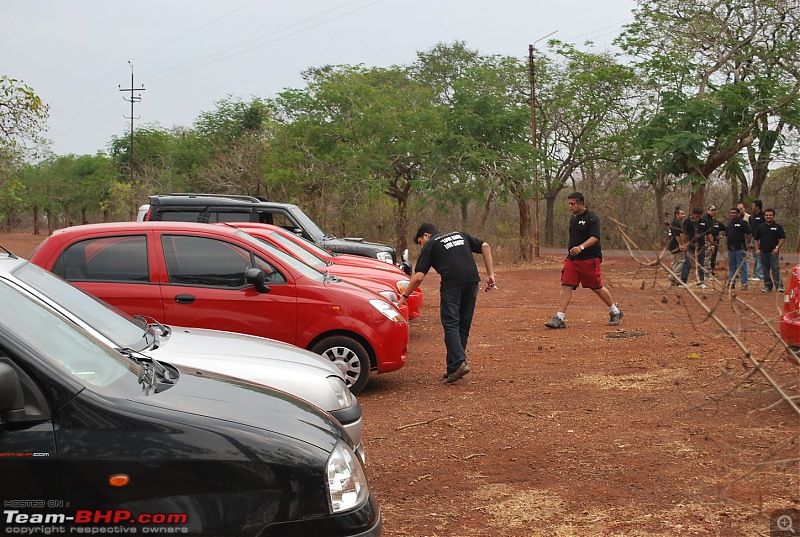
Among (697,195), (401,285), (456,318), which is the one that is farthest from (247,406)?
(697,195)

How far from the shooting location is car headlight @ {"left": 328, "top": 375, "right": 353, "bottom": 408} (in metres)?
5.57

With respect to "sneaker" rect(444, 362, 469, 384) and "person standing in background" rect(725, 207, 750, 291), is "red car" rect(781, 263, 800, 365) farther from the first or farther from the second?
"person standing in background" rect(725, 207, 750, 291)

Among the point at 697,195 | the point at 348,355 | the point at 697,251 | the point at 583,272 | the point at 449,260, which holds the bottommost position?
the point at 348,355

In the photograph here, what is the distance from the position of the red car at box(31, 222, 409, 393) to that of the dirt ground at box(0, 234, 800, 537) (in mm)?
671

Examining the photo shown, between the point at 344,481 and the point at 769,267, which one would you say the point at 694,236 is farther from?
the point at 769,267

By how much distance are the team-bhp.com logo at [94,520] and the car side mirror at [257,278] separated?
5073mm

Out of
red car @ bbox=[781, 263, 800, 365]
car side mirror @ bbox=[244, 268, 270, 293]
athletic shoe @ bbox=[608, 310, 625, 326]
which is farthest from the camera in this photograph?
athletic shoe @ bbox=[608, 310, 625, 326]

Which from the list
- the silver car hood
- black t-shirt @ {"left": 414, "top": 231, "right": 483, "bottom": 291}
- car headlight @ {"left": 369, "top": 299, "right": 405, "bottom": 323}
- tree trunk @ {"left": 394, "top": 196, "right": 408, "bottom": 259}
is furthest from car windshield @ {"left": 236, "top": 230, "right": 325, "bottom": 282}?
tree trunk @ {"left": 394, "top": 196, "right": 408, "bottom": 259}

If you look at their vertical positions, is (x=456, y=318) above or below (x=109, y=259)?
below

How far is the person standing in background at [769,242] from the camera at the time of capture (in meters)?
17.6

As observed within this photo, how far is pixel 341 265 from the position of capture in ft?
38.7

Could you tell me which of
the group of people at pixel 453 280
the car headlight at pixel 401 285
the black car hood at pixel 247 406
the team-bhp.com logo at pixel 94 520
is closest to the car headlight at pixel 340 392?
the black car hood at pixel 247 406

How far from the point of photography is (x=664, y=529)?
4.82 meters

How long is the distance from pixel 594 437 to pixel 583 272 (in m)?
6.13
